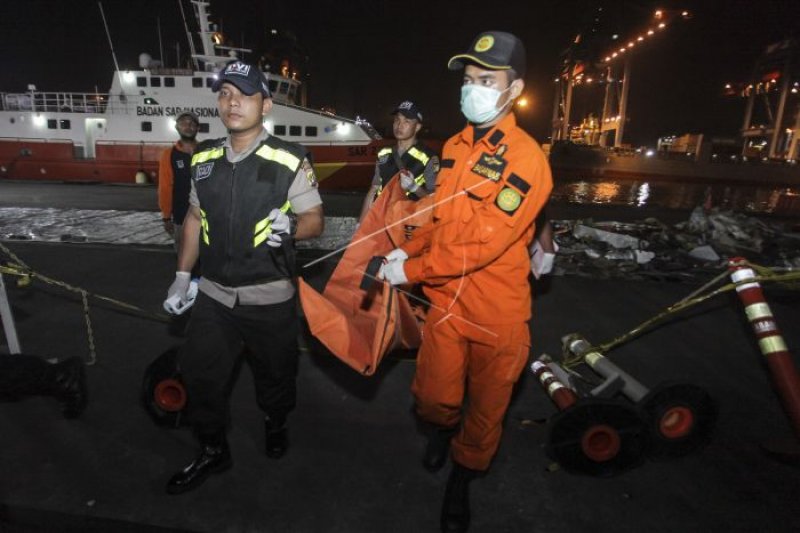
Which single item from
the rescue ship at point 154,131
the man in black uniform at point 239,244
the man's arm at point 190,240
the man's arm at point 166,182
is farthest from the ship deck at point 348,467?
the rescue ship at point 154,131

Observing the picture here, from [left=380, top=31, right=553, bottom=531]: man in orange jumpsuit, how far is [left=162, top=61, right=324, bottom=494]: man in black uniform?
0.66m

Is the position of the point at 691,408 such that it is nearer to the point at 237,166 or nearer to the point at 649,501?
the point at 649,501

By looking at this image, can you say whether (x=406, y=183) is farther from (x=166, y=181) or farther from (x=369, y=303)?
(x=166, y=181)

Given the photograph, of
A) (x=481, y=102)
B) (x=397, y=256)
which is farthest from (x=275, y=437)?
(x=481, y=102)

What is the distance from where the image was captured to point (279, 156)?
2412mm

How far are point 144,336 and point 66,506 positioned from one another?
7.51 ft

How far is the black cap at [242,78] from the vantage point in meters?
2.33

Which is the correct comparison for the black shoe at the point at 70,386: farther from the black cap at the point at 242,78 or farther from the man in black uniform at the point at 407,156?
the man in black uniform at the point at 407,156

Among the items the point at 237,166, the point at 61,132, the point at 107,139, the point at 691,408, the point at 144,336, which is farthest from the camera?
the point at 61,132

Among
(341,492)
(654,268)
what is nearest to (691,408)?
(341,492)

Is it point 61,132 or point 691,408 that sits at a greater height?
point 61,132

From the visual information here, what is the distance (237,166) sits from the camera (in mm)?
2393

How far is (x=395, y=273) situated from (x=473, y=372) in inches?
27.0

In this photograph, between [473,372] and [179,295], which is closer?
[473,372]
